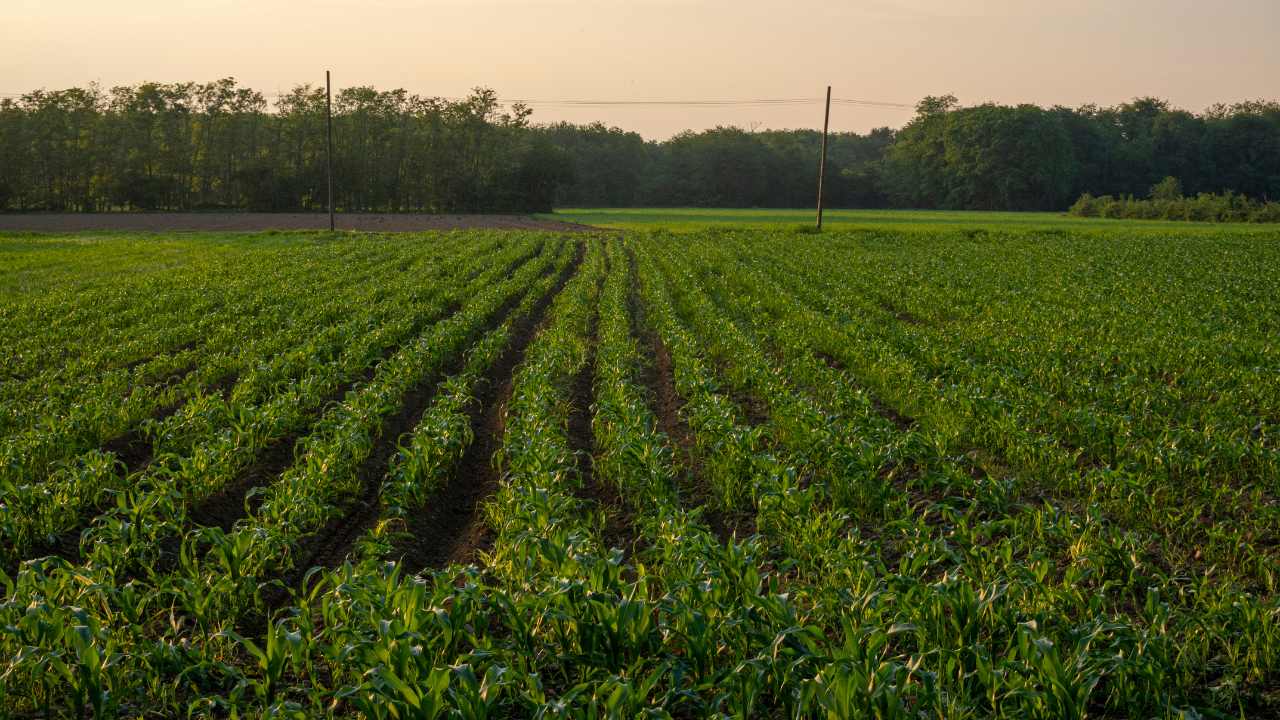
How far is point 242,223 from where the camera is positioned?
6347 cm

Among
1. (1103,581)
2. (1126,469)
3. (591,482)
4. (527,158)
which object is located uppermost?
(527,158)

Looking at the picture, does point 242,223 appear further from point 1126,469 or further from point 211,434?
point 1126,469

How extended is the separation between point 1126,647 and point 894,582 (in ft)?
3.98

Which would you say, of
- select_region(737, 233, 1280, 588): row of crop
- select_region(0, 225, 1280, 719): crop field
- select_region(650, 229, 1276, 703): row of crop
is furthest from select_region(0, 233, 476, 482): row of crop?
select_region(737, 233, 1280, 588): row of crop

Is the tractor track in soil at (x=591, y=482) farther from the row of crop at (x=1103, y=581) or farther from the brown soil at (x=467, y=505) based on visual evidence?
the row of crop at (x=1103, y=581)

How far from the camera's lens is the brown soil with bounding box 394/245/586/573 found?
22.8 ft

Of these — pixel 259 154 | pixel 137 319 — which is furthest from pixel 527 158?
pixel 137 319

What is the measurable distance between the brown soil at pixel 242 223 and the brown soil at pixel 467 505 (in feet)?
151

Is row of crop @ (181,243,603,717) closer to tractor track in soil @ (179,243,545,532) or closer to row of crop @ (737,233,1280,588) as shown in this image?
tractor track in soil @ (179,243,545,532)

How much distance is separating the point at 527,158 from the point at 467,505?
3490 inches

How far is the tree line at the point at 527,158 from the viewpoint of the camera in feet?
262

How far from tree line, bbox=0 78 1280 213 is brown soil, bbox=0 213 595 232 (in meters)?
9.86

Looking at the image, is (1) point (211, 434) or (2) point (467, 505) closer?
(2) point (467, 505)

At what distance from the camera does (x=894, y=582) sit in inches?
201
